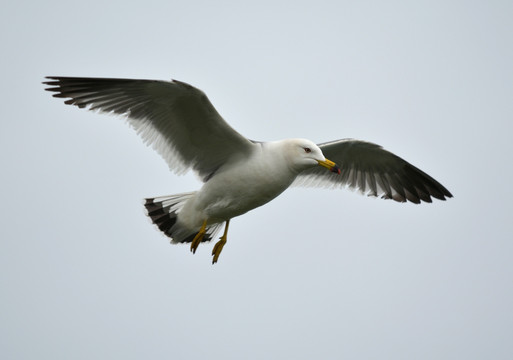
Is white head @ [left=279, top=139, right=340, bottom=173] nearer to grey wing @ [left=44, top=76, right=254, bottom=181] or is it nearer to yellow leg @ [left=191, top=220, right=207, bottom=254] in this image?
grey wing @ [left=44, top=76, right=254, bottom=181]

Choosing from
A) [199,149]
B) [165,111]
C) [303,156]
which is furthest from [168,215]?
[303,156]

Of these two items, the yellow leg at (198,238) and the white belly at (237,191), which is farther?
the yellow leg at (198,238)

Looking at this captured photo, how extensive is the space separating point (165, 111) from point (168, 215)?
5.78 ft

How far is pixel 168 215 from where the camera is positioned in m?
10.1

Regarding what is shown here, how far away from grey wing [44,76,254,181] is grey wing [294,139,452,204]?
7.32 feet

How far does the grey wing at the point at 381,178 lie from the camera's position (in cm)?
1095

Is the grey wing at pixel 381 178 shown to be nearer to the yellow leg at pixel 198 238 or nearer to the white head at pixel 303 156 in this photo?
the white head at pixel 303 156

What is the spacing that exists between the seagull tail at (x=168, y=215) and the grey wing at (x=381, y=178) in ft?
6.43

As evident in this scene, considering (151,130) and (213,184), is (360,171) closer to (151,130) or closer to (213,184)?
(213,184)

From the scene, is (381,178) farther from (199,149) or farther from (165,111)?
(165,111)

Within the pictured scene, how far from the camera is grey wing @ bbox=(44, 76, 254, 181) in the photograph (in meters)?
8.66

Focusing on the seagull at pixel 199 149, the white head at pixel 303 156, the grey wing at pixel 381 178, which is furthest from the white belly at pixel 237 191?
the grey wing at pixel 381 178

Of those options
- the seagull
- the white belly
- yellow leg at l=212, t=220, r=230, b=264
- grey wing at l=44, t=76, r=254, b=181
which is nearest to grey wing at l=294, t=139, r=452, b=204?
the seagull

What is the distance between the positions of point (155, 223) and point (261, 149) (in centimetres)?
211
